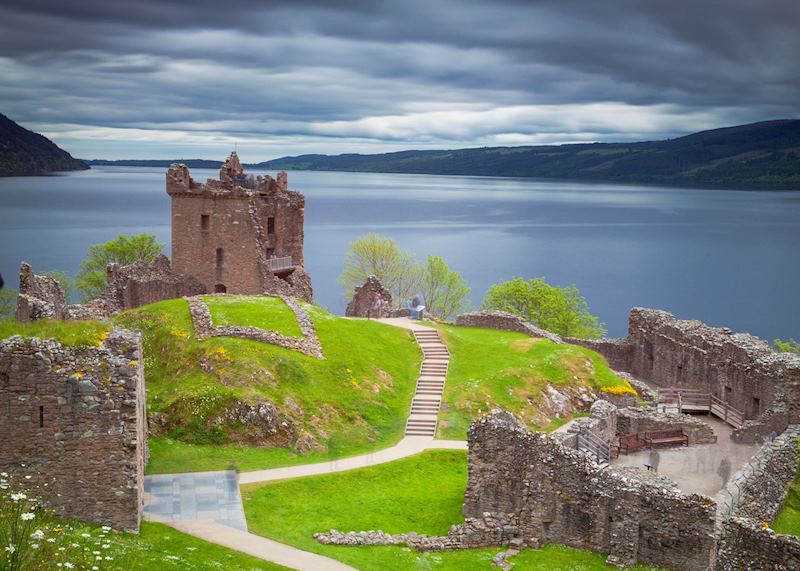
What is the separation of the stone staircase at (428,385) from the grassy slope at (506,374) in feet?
1.19

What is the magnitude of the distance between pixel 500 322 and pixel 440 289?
35441 millimetres

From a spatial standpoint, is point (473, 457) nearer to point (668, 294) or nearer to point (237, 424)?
point (237, 424)

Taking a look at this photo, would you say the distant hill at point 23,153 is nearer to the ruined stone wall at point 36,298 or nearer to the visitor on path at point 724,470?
the ruined stone wall at point 36,298

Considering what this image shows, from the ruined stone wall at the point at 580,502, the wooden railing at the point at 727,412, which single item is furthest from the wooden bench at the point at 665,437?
the ruined stone wall at the point at 580,502

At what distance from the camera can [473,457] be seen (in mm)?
27156

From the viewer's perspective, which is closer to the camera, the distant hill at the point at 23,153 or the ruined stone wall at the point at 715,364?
the ruined stone wall at the point at 715,364

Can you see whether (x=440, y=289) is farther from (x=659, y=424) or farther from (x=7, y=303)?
(x=659, y=424)

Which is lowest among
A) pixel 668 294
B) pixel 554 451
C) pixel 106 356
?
pixel 668 294

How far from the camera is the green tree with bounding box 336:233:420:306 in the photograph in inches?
3494

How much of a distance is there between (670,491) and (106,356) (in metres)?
14.8

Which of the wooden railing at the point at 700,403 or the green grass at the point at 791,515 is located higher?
the green grass at the point at 791,515

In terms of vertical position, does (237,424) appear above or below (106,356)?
below

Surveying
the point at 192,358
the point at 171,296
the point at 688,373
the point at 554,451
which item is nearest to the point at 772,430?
the point at 688,373

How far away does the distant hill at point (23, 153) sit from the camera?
103 meters
